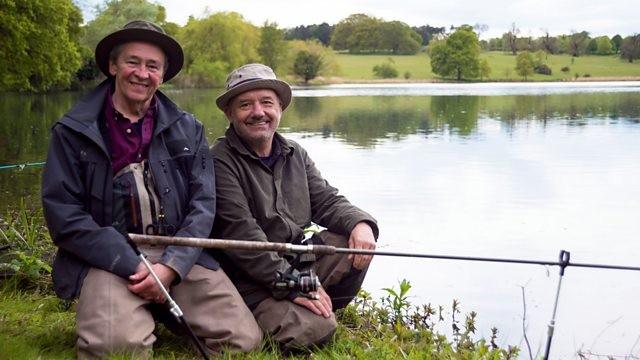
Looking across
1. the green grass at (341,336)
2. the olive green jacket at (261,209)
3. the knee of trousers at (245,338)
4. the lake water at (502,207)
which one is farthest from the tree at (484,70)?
the knee of trousers at (245,338)

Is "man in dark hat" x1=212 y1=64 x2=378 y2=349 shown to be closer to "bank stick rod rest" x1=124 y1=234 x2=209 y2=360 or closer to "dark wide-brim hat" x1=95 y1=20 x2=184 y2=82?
"dark wide-brim hat" x1=95 y1=20 x2=184 y2=82

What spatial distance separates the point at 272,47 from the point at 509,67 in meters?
37.7

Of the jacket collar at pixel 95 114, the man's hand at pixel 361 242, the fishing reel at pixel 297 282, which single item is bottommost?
the fishing reel at pixel 297 282

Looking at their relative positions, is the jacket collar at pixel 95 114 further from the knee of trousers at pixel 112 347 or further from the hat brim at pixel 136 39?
the knee of trousers at pixel 112 347

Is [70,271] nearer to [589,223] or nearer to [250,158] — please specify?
[250,158]

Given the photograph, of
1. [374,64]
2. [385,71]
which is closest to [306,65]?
[385,71]

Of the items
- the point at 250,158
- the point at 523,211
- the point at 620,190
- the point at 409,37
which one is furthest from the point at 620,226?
the point at 409,37

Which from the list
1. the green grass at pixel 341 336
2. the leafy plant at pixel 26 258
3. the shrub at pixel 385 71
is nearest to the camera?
the green grass at pixel 341 336

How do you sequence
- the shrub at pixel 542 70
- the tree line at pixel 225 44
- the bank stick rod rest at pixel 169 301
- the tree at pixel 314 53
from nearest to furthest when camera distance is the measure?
the bank stick rod rest at pixel 169 301
the tree line at pixel 225 44
the tree at pixel 314 53
the shrub at pixel 542 70

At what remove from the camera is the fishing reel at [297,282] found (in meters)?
4.30

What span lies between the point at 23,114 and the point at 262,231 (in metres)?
30.8

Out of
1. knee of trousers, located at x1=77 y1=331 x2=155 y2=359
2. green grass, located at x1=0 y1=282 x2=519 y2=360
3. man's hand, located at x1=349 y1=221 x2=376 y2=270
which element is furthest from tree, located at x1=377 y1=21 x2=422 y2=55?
knee of trousers, located at x1=77 y1=331 x2=155 y2=359

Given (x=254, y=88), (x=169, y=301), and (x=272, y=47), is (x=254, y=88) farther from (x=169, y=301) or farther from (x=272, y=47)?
(x=272, y=47)

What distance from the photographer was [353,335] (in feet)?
16.0
